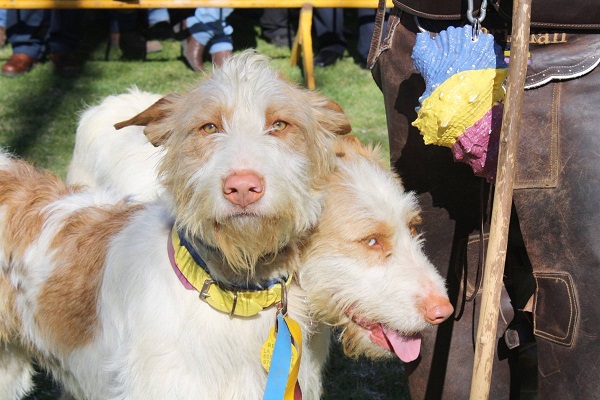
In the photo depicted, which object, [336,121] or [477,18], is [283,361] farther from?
[477,18]

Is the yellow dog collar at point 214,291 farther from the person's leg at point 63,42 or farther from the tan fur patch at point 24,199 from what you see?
the person's leg at point 63,42

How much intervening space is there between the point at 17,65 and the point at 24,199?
5442mm

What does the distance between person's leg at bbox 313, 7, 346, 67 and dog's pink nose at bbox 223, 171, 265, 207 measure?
6656 millimetres

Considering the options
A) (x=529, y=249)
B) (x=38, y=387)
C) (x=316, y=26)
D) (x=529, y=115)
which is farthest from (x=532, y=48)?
(x=316, y=26)

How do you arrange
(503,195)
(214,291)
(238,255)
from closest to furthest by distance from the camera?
(503,195)
(238,255)
(214,291)

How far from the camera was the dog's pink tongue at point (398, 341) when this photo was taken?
106 inches

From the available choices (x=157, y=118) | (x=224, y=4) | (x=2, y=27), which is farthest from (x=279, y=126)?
(x=2, y=27)

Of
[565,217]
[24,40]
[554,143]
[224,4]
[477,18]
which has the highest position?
[477,18]

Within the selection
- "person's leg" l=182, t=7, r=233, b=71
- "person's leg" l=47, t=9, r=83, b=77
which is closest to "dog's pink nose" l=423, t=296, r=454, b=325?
"person's leg" l=182, t=7, r=233, b=71

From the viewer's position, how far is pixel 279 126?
2453mm

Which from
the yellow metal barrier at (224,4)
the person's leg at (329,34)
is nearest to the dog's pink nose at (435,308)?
the yellow metal barrier at (224,4)

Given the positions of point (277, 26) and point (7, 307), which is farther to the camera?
point (277, 26)

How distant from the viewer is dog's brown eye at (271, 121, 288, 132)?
2.43 metres

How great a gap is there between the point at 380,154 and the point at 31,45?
253 inches
